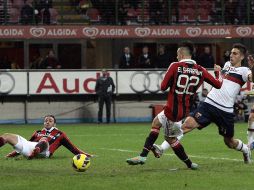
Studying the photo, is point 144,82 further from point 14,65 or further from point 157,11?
point 14,65

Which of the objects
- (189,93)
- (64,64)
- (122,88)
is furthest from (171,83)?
(64,64)

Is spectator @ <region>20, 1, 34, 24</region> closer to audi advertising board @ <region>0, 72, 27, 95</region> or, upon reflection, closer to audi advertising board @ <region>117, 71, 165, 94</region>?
audi advertising board @ <region>0, 72, 27, 95</region>

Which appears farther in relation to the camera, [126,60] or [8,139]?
[126,60]

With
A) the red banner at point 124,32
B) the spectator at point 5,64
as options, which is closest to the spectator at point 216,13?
the red banner at point 124,32

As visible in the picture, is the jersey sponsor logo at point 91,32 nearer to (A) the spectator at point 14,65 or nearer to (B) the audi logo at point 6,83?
(A) the spectator at point 14,65

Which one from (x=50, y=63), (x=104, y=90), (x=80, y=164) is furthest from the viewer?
(x=50, y=63)

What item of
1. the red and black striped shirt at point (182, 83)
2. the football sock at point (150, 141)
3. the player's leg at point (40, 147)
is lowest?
the player's leg at point (40, 147)

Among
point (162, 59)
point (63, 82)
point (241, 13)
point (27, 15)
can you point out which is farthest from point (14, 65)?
point (241, 13)

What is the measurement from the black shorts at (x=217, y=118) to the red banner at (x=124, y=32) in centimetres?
1908

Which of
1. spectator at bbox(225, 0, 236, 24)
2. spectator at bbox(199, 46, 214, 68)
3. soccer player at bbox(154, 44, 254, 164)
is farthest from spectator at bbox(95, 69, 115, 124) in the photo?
soccer player at bbox(154, 44, 254, 164)

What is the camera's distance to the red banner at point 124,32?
32.6 metres

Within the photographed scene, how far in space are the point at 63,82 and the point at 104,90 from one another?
195 cm

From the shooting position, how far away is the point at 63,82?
33.0 metres

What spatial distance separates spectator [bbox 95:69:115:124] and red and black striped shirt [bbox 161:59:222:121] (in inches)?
732
